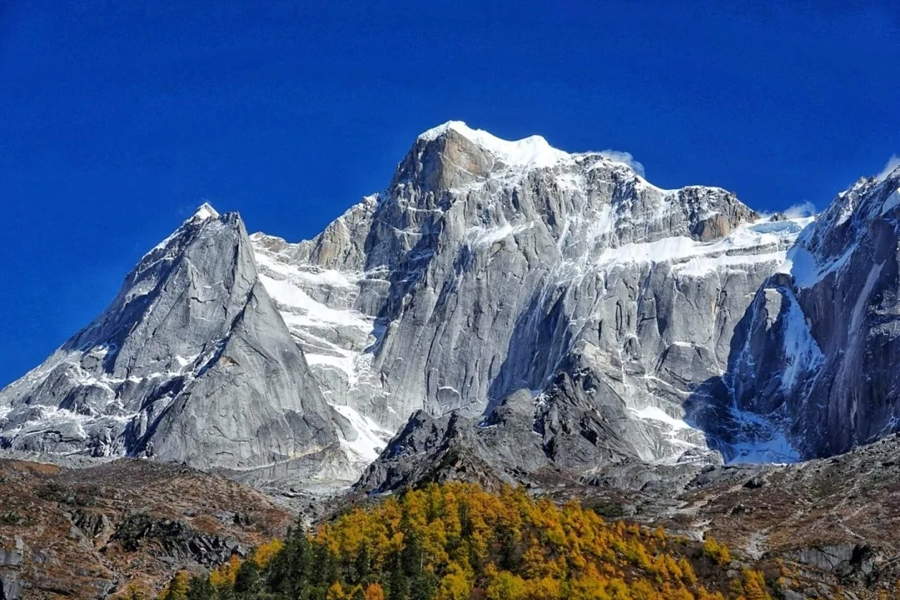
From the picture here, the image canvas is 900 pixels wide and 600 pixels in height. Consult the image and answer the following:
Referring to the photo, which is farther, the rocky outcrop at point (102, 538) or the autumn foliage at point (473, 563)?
the autumn foliage at point (473, 563)

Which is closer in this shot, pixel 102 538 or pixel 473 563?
pixel 473 563

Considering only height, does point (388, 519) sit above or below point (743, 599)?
above

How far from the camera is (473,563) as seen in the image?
14500cm

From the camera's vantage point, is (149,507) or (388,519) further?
(149,507)

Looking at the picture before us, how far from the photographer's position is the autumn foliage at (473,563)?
134500 millimetres

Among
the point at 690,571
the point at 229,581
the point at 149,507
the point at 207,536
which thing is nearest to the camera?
the point at 229,581

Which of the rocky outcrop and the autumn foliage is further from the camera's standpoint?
the autumn foliage

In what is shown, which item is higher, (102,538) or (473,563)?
(102,538)

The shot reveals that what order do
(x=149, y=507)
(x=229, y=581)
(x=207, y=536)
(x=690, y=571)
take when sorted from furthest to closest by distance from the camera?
1. (x=149, y=507)
2. (x=207, y=536)
3. (x=690, y=571)
4. (x=229, y=581)

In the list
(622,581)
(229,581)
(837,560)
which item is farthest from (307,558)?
(837,560)

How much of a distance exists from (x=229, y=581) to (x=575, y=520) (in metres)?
49.0

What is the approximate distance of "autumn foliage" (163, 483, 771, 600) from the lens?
441ft

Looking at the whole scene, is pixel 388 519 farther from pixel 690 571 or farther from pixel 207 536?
pixel 690 571

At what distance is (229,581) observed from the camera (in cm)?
13675
